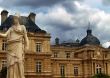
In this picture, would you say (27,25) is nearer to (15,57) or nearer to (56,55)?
(56,55)

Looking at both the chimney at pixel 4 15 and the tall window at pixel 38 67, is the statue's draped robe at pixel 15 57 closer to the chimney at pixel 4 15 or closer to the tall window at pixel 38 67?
the tall window at pixel 38 67

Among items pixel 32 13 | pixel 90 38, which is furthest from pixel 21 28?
pixel 90 38

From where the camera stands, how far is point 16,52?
13539 millimetres

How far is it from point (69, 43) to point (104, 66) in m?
18.5

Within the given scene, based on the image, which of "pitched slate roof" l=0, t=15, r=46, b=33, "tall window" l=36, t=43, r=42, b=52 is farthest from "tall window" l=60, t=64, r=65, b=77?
"pitched slate roof" l=0, t=15, r=46, b=33

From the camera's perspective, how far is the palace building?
6606cm

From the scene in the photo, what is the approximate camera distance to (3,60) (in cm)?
6531

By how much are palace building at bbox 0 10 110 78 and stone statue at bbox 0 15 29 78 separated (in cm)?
4950

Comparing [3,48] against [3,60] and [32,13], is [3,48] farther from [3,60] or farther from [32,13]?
[32,13]

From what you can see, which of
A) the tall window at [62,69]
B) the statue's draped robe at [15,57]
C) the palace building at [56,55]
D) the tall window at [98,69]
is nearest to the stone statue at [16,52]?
the statue's draped robe at [15,57]

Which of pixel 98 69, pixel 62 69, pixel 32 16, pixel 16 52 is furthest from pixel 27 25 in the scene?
pixel 16 52

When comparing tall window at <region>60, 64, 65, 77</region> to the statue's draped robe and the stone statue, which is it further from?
the statue's draped robe

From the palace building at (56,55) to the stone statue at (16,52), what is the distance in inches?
1949

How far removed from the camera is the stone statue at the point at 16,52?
44.2 feet
